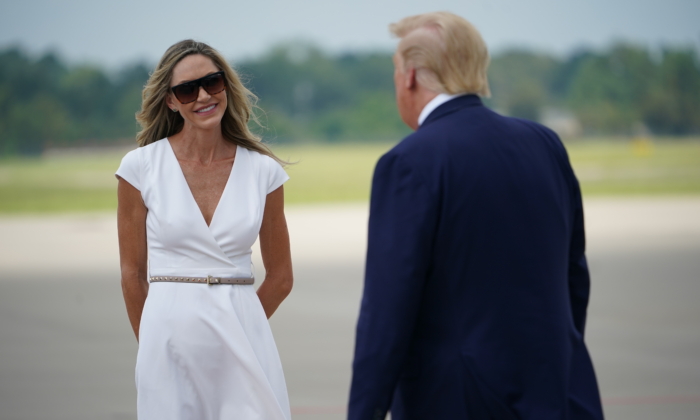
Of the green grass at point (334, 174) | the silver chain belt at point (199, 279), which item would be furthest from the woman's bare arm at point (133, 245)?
the green grass at point (334, 174)

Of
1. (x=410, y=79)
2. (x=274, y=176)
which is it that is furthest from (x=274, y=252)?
(x=410, y=79)

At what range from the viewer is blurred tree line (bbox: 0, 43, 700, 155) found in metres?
63.1

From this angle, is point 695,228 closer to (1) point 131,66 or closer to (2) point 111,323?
(2) point 111,323

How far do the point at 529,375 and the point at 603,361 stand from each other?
18.6 ft

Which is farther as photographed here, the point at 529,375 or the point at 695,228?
the point at 695,228

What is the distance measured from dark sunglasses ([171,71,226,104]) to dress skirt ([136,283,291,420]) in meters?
0.62

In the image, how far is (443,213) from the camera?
2133 mm

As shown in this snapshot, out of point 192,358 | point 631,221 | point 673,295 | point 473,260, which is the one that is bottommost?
point 631,221

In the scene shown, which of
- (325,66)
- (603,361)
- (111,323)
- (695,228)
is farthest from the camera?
(325,66)

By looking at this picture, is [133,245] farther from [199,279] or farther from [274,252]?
[274,252]

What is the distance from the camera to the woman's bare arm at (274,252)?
10.2 ft

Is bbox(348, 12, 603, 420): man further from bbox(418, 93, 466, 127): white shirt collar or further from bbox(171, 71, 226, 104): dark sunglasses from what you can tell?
bbox(171, 71, 226, 104): dark sunglasses

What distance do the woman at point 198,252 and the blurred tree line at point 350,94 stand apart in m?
53.0

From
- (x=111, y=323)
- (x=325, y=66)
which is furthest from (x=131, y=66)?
(x=111, y=323)
